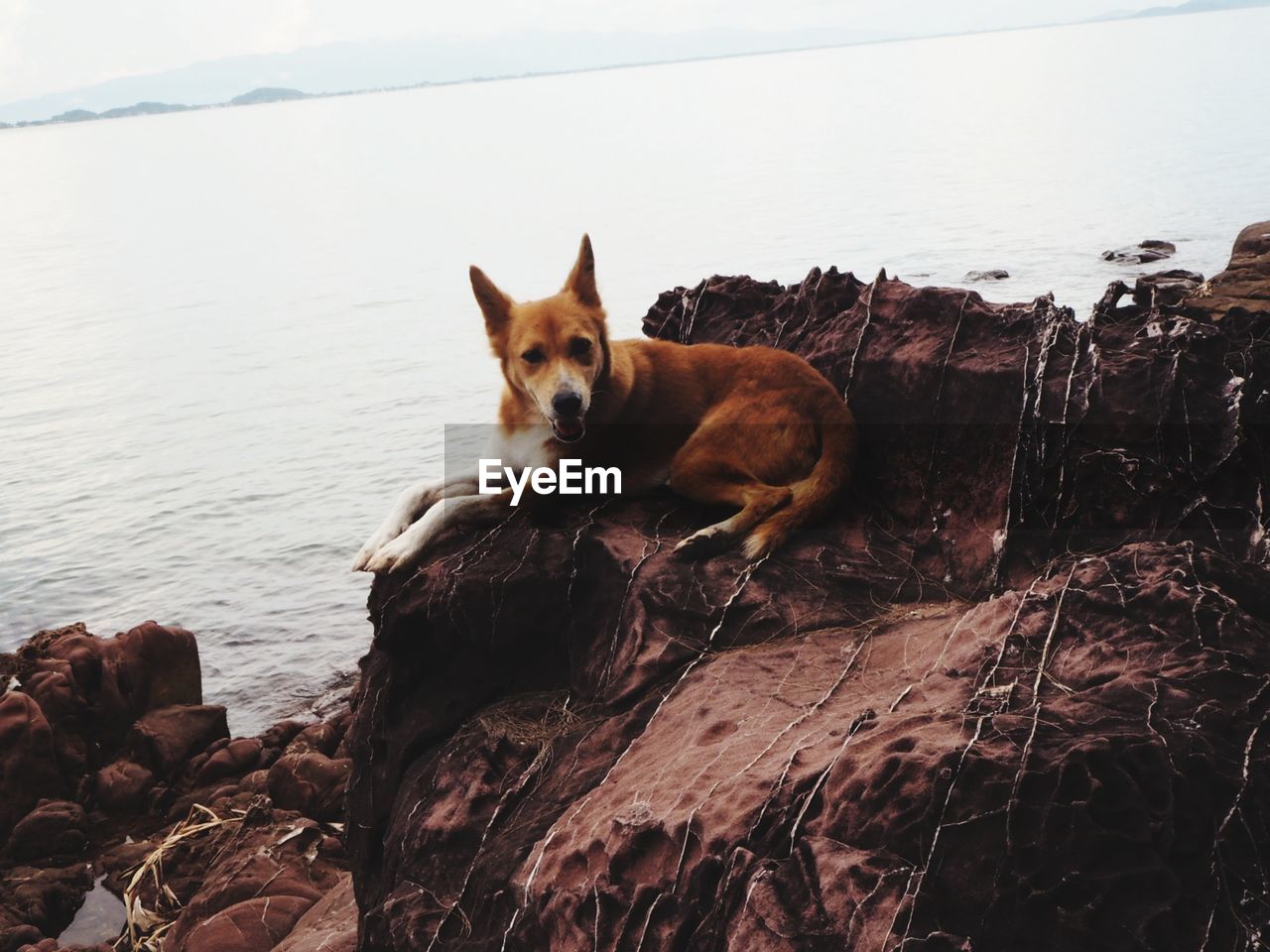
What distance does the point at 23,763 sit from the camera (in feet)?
31.8

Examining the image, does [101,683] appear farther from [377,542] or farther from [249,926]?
[377,542]

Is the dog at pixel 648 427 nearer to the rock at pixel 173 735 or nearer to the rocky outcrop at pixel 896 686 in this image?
the rocky outcrop at pixel 896 686

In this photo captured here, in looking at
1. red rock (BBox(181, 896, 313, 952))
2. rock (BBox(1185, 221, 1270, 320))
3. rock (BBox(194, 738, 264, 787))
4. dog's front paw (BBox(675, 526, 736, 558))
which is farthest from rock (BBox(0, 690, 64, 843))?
rock (BBox(1185, 221, 1270, 320))

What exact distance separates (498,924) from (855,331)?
4299 mm

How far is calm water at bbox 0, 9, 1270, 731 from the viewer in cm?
1567

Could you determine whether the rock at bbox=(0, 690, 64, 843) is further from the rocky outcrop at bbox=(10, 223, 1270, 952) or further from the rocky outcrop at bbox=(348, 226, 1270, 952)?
the rocky outcrop at bbox=(348, 226, 1270, 952)

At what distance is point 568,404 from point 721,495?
1065 millimetres

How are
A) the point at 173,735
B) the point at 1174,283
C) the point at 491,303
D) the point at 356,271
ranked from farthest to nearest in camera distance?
the point at 356,271, the point at 1174,283, the point at 173,735, the point at 491,303

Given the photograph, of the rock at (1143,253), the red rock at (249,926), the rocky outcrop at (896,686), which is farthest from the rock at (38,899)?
Answer: the rock at (1143,253)

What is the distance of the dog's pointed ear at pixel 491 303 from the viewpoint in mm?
6668

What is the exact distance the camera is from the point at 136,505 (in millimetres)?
18438

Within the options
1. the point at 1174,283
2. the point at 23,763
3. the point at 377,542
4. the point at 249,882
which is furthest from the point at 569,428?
the point at 1174,283

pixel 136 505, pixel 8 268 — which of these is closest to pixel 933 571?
pixel 136 505

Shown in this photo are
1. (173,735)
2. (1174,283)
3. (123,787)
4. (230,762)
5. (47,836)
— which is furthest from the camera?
(1174,283)
